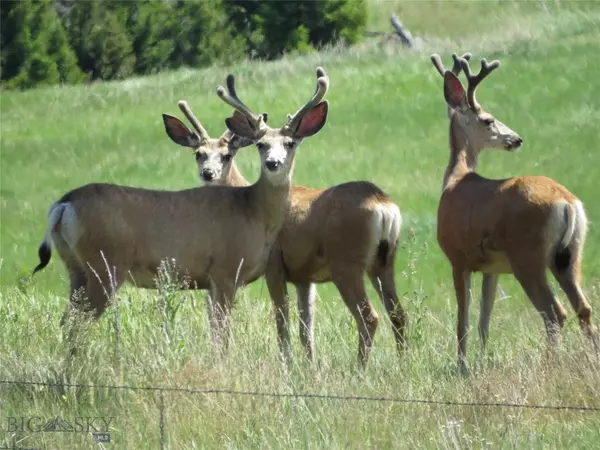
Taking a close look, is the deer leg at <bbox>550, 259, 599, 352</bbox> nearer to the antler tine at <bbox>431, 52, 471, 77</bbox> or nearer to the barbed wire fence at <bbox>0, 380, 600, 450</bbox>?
the barbed wire fence at <bbox>0, 380, 600, 450</bbox>

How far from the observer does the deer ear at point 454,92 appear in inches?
422

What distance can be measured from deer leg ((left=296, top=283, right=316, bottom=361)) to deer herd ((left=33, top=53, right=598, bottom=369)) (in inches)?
0.4

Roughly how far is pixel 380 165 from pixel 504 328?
14649mm

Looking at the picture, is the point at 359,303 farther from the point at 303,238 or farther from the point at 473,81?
the point at 473,81

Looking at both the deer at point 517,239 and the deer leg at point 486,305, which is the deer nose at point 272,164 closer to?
the deer at point 517,239

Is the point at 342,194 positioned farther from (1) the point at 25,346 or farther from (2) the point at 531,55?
(2) the point at 531,55

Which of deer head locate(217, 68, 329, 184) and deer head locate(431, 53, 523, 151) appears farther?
deer head locate(431, 53, 523, 151)

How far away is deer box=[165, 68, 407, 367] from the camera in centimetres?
988

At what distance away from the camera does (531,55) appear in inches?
1233

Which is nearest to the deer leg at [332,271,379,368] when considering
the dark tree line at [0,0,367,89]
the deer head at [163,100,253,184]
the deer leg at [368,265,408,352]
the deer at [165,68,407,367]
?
the deer at [165,68,407,367]

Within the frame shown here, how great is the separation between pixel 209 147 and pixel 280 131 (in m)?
1.72

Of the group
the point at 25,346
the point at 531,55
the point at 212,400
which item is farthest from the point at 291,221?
the point at 531,55

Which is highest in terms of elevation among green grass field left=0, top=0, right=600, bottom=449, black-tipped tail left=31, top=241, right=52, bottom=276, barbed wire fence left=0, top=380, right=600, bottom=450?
barbed wire fence left=0, top=380, right=600, bottom=450

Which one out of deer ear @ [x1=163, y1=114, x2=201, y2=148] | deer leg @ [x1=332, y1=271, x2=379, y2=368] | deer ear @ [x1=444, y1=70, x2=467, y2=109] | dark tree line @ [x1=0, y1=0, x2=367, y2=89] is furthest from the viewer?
dark tree line @ [x1=0, y1=0, x2=367, y2=89]
